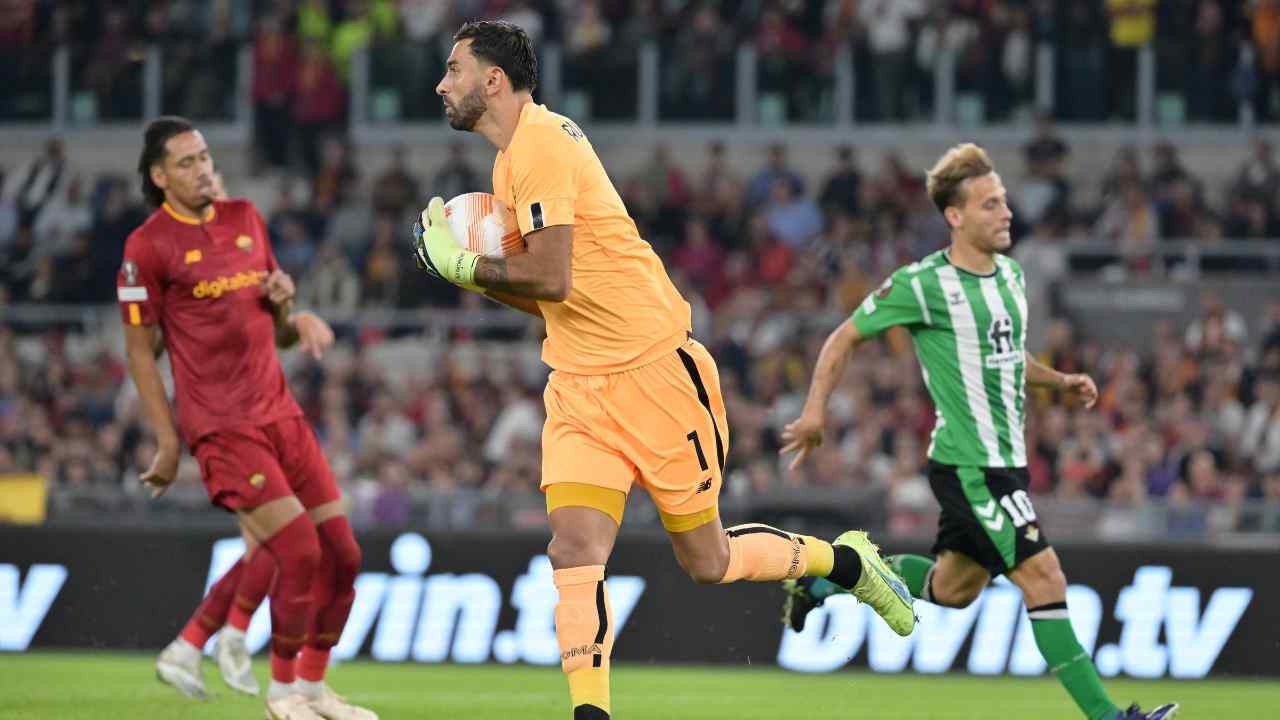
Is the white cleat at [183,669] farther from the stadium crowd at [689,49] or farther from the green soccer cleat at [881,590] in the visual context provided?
the stadium crowd at [689,49]

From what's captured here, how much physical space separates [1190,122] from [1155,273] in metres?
3.66

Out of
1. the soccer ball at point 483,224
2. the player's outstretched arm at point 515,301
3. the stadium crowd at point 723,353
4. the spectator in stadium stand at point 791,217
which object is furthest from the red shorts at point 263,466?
the spectator in stadium stand at point 791,217

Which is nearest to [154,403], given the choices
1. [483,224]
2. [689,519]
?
[483,224]

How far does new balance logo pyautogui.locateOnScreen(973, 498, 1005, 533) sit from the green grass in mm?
1582

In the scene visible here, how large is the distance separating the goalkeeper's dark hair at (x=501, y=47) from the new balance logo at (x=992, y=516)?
269 cm

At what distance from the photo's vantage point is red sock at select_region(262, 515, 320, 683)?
331 inches

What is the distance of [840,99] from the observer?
2230 cm

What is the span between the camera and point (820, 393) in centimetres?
857

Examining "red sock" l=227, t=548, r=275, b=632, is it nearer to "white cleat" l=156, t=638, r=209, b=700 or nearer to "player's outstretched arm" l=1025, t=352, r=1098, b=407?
"white cleat" l=156, t=638, r=209, b=700

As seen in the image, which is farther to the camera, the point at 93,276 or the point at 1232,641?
the point at 93,276

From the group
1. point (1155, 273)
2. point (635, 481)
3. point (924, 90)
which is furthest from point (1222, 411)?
point (635, 481)

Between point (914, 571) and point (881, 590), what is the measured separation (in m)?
1.09

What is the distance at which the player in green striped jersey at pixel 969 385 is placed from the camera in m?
8.40

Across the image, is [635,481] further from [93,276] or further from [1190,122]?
[1190,122]
